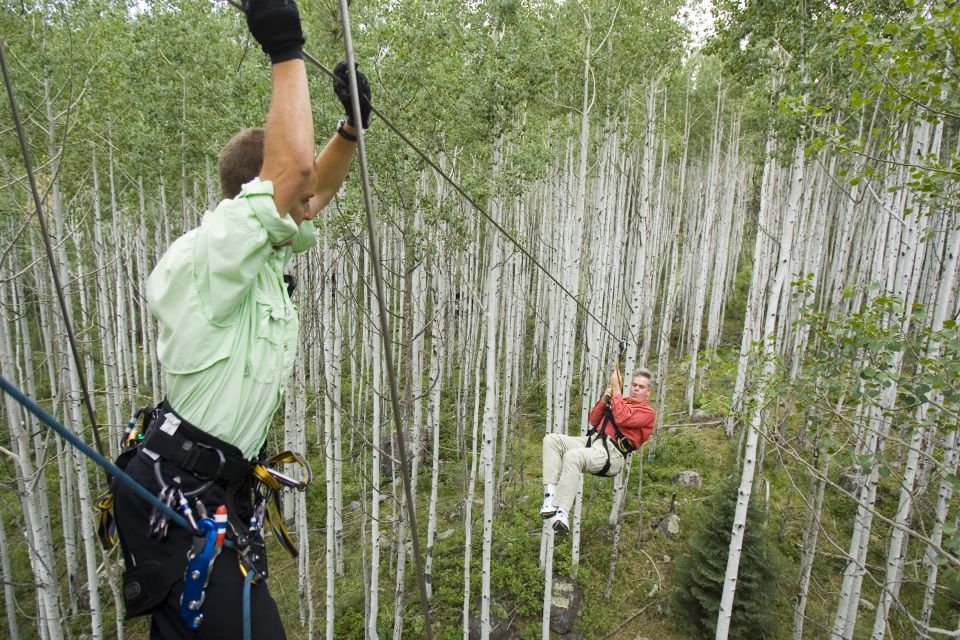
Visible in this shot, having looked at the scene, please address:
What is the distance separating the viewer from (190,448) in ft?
5.23

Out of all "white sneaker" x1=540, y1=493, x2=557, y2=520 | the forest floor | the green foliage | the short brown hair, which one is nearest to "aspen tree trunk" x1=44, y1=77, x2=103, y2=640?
the forest floor

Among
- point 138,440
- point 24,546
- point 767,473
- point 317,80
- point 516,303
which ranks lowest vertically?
point 24,546

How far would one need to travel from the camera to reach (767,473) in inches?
501

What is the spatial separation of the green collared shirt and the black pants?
135mm

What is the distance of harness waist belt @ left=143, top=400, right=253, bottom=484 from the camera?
160cm

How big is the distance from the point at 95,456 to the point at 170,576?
445 millimetres

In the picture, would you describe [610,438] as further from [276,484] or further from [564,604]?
[564,604]

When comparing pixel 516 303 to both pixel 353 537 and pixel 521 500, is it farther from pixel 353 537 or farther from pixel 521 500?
pixel 353 537

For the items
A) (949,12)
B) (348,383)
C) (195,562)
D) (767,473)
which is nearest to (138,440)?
(195,562)

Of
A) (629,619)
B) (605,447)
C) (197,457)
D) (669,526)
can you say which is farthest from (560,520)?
(669,526)

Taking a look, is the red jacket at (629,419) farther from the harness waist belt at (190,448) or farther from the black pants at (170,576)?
the harness waist belt at (190,448)

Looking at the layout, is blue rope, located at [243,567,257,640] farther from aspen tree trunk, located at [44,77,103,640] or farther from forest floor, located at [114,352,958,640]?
aspen tree trunk, located at [44,77,103,640]

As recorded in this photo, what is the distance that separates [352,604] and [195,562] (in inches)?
382

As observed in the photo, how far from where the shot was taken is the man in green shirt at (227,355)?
4.87 ft
